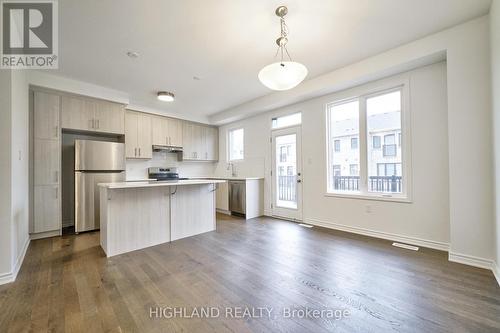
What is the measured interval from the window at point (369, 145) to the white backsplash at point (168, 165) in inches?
158

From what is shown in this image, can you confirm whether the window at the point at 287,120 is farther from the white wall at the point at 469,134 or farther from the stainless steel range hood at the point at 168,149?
the stainless steel range hood at the point at 168,149

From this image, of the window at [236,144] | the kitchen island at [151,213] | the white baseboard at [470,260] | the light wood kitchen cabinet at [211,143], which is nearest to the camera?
the white baseboard at [470,260]

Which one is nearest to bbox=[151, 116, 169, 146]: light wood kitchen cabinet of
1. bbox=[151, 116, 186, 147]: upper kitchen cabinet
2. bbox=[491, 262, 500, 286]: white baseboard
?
bbox=[151, 116, 186, 147]: upper kitchen cabinet

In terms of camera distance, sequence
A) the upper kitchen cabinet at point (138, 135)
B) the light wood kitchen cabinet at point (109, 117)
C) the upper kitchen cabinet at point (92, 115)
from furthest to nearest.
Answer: the upper kitchen cabinet at point (138, 135) → the light wood kitchen cabinet at point (109, 117) → the upper kitchen cabinet at point (92, 115)

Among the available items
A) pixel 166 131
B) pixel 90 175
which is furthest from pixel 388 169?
pixel 90 175

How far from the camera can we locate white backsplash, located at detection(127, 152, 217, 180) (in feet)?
17.4

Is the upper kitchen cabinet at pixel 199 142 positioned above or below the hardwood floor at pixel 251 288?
above

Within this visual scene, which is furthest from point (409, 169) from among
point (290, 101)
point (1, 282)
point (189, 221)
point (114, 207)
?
point (1, 282)

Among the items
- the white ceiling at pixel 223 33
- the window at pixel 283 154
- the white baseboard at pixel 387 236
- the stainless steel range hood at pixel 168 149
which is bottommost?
the white baseboard at pixel 387 236

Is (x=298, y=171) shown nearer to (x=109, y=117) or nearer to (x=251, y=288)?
(x=251, y=288)

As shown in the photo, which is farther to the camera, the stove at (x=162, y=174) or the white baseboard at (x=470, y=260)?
the stove at (x=162, y=174)

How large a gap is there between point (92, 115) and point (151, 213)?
2.52m

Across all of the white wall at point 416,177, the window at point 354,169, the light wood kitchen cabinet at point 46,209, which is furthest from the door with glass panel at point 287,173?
the light wood kitchen cabinet at point 46,209

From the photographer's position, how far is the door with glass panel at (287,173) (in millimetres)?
4582
